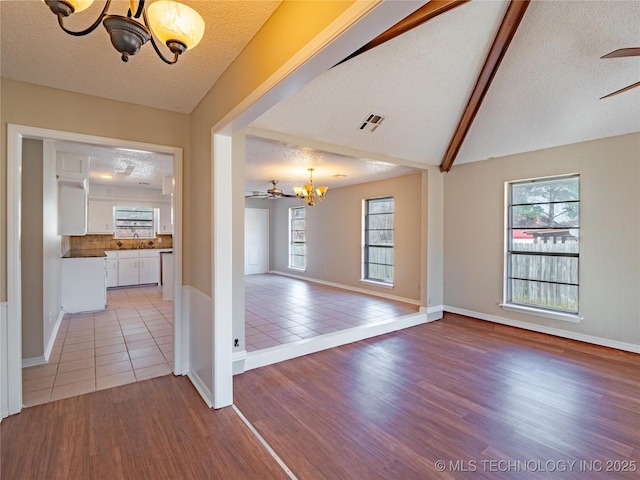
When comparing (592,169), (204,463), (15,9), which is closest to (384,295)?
(592,169)

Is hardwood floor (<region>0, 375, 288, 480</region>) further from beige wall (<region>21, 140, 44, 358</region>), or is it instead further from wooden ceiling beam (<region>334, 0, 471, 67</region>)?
wooden ceiling beam (<region>334, 0, 471, 67</region>)

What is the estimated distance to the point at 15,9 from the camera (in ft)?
5.58

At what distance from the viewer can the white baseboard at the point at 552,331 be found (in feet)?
11.8

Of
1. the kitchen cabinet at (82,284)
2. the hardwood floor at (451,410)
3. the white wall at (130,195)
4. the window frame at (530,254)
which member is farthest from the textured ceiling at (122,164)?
the window frame at (530,254)

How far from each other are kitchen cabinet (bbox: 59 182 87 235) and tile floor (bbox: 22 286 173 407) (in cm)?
139

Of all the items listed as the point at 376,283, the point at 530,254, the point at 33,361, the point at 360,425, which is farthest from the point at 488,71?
the point at 33,361

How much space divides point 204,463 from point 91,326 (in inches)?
144

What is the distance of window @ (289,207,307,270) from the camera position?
8914mm

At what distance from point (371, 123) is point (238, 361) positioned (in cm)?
291

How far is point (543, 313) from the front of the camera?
4.24 m

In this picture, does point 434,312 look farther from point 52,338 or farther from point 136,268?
point 136,268

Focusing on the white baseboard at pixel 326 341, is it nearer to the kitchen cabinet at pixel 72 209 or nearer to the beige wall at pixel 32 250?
the beige wall at pixel 32 250

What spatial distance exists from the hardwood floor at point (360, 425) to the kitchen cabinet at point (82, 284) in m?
3.24

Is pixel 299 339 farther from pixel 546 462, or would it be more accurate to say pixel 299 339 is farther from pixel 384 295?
pixel 384 295
